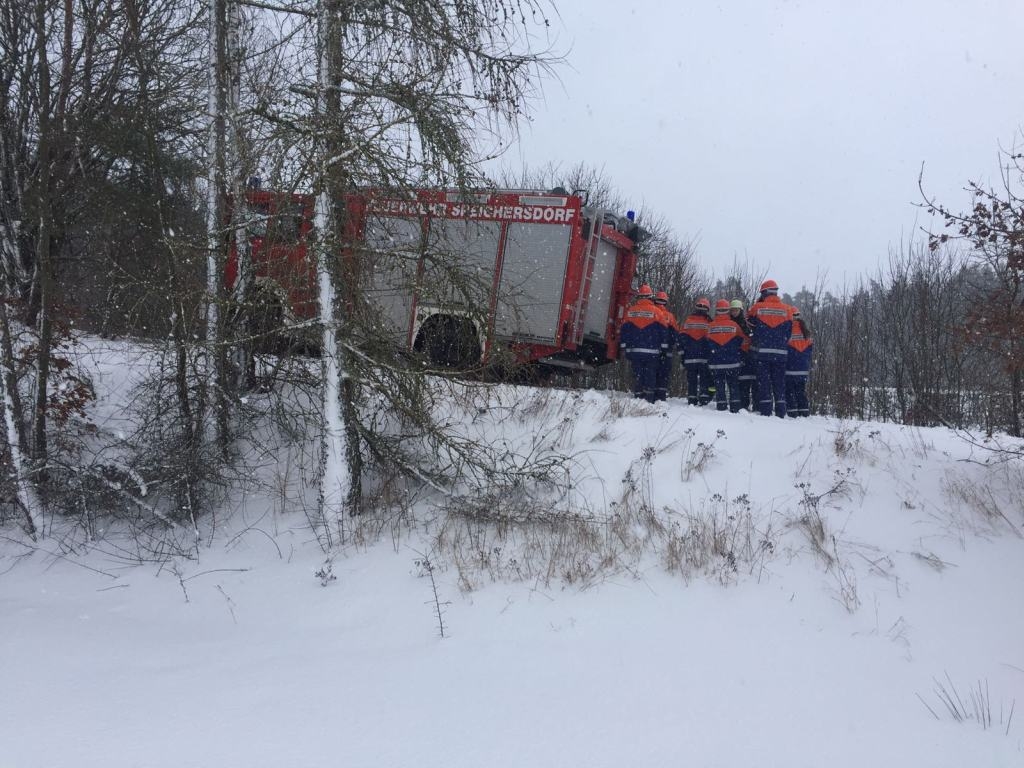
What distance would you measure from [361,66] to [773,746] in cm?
497

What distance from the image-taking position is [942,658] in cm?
360

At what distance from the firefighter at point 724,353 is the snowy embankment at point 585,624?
2.15 m

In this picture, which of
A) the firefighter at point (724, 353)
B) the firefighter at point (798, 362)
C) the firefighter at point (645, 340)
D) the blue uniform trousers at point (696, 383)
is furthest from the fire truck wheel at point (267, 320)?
the firefighter at point (798, 362)

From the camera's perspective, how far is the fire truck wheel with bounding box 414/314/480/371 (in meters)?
5.93

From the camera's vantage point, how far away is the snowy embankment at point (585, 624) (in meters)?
2.83

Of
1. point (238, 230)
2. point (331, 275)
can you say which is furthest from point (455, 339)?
point (238, 230)

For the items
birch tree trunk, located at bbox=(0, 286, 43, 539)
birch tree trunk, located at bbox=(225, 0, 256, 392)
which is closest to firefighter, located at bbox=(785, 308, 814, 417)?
birch tree trunk, located at bbox=(225, 0, 256, 392)

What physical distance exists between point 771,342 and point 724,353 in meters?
0.62

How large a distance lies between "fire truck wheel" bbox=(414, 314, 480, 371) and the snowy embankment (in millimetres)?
1092

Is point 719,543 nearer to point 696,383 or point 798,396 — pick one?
point 798,396

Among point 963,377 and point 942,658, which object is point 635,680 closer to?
point 942,658

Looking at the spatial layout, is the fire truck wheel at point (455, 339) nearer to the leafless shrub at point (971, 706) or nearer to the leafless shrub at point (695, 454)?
the leafless shrub at point (695, 454)

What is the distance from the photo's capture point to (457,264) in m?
5.38

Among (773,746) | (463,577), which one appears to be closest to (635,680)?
(773,746)
